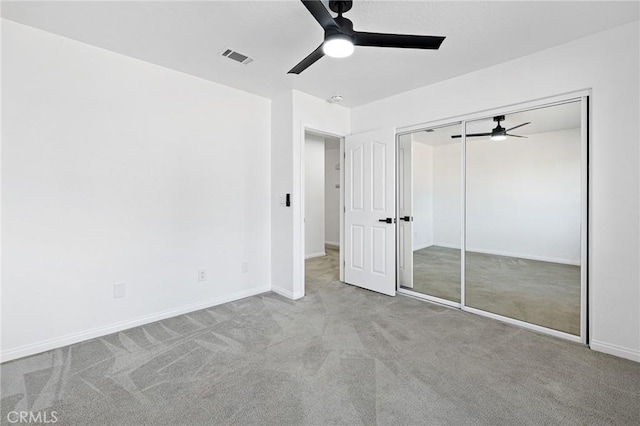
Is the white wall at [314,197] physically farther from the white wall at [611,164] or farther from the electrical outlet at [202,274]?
the white wall at [611,164]

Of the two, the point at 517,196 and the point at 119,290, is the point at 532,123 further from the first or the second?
the point at 119,290

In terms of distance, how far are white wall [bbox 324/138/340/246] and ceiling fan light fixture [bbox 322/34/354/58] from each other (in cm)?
568

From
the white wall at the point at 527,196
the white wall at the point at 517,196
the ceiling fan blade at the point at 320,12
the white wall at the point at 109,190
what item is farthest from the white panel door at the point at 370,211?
the ceiling fan blade at the point at 320,12

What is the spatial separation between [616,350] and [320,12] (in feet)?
10.9

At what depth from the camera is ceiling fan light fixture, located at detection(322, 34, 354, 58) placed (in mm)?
1765

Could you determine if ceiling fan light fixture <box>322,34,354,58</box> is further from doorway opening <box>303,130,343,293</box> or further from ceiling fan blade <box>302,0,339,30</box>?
doorway opening <box>303,130,343,293</box>

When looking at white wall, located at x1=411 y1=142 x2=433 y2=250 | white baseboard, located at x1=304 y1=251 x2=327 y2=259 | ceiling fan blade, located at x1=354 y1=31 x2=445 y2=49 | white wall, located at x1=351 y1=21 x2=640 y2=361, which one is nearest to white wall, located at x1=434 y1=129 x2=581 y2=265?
white wall, located at x1=411 y1=142 x2=433 y2=250

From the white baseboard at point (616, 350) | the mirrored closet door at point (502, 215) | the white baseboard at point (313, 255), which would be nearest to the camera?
the white baseboard at point (616, 350)

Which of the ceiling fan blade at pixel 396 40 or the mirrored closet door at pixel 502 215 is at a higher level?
the ceiling fan blade at pixel 396 40

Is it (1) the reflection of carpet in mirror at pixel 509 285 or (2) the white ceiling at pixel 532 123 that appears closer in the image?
(2) the white ceiling at pixel 532 123

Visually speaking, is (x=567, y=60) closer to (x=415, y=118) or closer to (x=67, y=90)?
(x=415, y=118)

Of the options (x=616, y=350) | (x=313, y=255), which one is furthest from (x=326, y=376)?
(x=313, y=255)

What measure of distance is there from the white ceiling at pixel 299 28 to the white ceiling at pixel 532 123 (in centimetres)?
56

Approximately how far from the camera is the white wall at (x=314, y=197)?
6211mm
